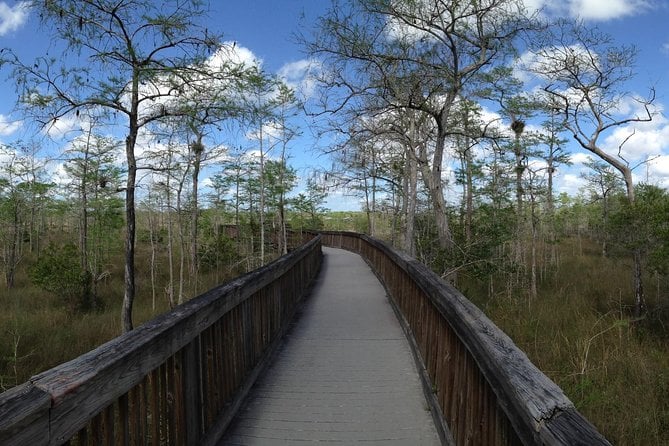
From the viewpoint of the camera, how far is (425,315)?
4578mm

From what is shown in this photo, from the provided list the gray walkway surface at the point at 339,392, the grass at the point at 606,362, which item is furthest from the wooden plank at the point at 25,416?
the grass at the point at 606,362

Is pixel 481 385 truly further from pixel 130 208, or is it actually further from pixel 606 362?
pixel 130 208

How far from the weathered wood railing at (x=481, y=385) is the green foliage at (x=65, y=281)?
17.7m

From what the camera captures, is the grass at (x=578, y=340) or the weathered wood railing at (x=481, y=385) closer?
the weathered wood railing at (x=481, y=385)

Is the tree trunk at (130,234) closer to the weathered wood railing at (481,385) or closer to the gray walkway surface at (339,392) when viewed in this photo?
the gray walkway surface at (339,392)

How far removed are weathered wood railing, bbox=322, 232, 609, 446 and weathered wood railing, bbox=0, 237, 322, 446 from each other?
1.61m

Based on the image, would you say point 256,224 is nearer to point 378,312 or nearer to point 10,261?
point 10,261

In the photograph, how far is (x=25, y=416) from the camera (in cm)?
126

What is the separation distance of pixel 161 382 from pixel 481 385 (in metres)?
1.82

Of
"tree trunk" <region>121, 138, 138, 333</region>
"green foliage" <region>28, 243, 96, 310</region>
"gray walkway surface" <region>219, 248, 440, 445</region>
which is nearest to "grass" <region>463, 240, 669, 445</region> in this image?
"gray walkway surface" <region>219, 248, 440, 445</region>

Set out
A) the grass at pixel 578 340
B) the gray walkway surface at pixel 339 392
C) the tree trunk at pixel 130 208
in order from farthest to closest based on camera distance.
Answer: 1. the tree trunk at pixel 130 208
2. the grass at pixel 578 340
3. the gray walkway surface at pixel 339 392

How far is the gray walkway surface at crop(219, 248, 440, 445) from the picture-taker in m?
3.24

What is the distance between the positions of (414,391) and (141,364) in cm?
277

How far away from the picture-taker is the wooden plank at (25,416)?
3.92ft
